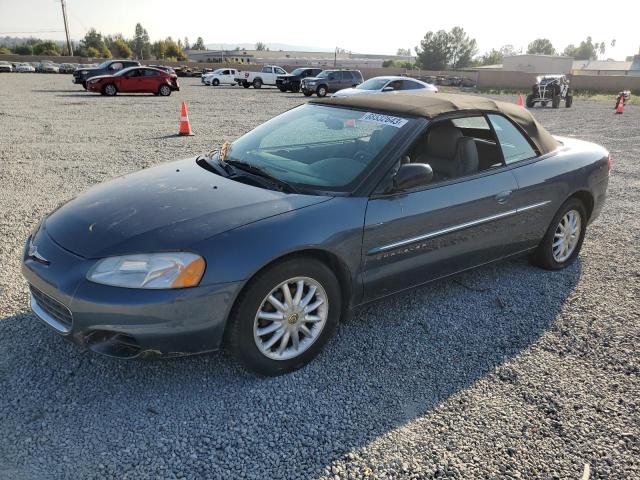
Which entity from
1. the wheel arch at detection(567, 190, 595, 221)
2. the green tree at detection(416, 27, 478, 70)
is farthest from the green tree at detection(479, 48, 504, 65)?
the wheel arch at detection(567, 190, 595, 221)

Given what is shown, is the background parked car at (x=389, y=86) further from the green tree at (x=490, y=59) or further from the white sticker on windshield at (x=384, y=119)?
the green tree at (x=490, y=59)

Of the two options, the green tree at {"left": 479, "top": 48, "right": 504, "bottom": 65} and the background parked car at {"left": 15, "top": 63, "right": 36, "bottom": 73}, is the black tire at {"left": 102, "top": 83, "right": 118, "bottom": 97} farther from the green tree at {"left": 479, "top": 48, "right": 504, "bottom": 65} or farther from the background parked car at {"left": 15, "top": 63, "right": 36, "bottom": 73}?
the green tree at {"left": 479, "top": 48, "right": 504, "bottom": 65}

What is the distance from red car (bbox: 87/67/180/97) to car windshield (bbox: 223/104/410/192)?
826 inches

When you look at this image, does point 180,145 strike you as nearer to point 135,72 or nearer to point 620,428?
point 620,428

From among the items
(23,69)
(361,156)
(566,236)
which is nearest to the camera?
(361,156)

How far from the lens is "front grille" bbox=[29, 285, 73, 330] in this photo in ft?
8.60

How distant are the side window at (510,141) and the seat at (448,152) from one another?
26 cm

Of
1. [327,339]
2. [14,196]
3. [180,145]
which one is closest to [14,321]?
[327,339]

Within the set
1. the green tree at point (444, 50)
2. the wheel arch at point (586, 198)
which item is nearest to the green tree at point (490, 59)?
the green tree at point (444, 50)

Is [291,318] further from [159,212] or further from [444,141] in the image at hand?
[444,141]

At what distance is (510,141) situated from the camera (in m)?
4.11

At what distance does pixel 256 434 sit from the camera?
2.52 metres

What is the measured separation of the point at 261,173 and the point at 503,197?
6.00 feet

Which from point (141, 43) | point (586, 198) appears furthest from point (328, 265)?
point (141, 43)
